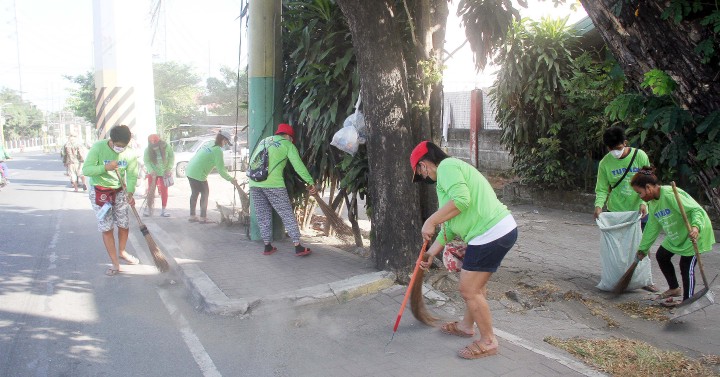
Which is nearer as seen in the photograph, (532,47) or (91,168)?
(91,168)

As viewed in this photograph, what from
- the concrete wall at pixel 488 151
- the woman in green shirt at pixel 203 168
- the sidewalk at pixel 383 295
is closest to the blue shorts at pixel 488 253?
the sidewalk at pixel 383 295

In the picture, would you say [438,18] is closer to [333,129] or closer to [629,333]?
[333,129]

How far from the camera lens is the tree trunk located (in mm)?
2406

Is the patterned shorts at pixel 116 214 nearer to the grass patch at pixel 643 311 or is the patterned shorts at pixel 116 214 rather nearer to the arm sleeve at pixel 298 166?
the arm sleeve at pixel 298 166

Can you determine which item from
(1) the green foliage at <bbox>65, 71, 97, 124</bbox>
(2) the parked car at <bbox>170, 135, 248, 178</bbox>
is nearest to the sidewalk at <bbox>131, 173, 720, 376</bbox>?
(2) the parked car at <bbox>170, 135, 248, 178</bbox>

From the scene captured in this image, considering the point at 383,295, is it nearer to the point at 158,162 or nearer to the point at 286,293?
the point at 286,293

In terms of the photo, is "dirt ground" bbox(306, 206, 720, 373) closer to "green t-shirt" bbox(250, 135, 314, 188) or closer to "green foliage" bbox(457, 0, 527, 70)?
"green t-shirt" bbox(250, 135, 314, 188)

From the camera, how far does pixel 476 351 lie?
13.0 feet

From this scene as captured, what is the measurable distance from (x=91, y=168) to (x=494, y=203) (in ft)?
15.3

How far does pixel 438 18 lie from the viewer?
238 inches

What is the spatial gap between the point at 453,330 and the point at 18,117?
7702cm

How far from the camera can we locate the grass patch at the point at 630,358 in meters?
3.78

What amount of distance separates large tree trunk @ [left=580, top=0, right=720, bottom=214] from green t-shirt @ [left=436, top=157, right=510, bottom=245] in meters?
1.41

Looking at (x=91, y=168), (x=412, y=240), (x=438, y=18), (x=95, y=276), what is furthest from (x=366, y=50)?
(x=95, y=276)
